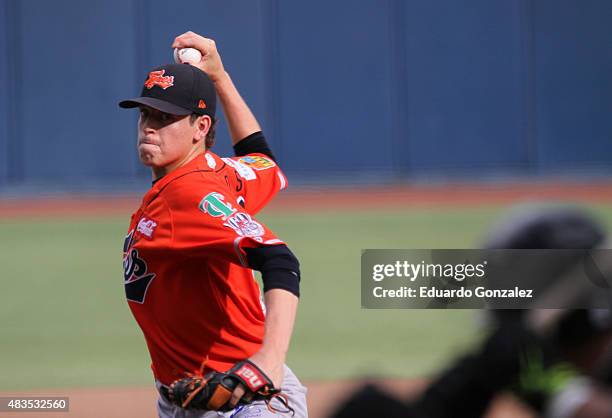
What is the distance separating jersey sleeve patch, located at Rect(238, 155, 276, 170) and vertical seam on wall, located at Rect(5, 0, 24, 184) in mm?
12966

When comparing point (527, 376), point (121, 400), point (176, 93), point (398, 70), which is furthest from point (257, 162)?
point (398, 70)

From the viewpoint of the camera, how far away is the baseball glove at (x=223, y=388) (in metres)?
2.29

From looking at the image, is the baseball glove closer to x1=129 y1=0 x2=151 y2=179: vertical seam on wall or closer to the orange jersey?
the orange jersey

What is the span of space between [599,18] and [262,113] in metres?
5.28

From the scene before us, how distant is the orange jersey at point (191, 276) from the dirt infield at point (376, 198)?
35.5 ft

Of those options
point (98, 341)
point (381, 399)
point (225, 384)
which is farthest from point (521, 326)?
point (98, 341)

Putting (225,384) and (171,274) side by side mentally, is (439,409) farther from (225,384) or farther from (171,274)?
(171,274)

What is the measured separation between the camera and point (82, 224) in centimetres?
1331

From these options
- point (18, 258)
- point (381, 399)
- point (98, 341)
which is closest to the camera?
point (381, 399)

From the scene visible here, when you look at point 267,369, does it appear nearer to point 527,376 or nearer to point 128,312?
point 527,376

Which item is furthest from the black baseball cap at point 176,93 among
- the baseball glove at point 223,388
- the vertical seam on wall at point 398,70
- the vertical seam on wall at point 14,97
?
the vertical seam on wall at point 14,97

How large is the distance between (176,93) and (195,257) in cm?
53

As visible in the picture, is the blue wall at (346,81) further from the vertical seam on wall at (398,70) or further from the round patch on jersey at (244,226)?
the round patch on jersey at (244,226)

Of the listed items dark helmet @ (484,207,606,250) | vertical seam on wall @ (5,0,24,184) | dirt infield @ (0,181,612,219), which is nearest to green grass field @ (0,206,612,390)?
dirt infield @ (0,181,612,219)
